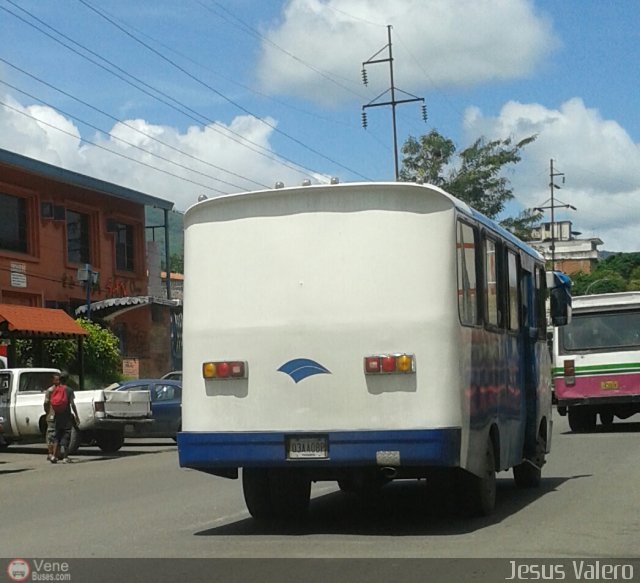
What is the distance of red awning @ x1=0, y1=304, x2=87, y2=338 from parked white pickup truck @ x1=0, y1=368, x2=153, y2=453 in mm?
3328

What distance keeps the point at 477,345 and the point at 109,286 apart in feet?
101

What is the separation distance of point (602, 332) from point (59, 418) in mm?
11190

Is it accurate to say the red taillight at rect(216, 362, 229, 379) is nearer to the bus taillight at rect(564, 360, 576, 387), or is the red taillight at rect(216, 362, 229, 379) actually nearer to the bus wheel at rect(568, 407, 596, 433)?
the bus taillight at rect(564, 360, 576, 387)

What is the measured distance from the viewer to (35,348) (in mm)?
34406

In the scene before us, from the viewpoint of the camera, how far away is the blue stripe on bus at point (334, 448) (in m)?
10.3

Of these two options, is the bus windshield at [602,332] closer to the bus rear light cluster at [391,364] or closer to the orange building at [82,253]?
the bus rear light cluster at [391,364]

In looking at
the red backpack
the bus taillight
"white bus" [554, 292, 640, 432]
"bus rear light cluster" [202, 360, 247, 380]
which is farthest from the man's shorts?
"bus rear light cluster" [202, 360, 247, 380]

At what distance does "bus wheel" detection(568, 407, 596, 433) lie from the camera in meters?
26.5

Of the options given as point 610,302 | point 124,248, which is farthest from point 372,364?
point 124,248

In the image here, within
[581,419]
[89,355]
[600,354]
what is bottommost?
[581,419]

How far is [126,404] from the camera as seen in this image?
81.6 ft

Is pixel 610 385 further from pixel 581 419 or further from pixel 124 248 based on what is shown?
pixel 124 248
